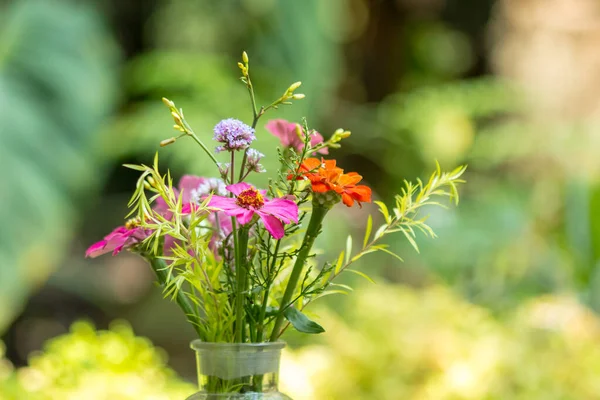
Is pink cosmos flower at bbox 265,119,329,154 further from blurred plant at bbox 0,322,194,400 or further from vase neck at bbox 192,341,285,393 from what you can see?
blurred plant at bbox 0,322,194,400

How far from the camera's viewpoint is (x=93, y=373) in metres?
0.96

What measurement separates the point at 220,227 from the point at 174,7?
284 centimetres

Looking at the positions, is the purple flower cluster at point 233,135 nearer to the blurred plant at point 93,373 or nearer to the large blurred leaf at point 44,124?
the blurred plant at point 93,373

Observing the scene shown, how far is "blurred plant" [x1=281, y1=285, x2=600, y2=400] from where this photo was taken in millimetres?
1127

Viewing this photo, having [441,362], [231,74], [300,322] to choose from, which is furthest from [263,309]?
[231,74]

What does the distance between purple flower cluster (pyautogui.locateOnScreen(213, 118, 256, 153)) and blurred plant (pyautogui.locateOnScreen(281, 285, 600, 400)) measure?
73 centimetres

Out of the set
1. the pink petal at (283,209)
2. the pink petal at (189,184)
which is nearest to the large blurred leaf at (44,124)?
the pink petal at (189,184)

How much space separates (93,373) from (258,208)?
2.14ft

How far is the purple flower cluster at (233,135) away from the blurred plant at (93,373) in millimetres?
548

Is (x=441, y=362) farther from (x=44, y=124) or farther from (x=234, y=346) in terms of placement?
(x=44, y=124)

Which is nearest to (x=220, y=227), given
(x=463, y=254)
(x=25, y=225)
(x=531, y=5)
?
(x=25, y=225)

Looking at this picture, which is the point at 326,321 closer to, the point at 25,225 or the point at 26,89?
the point at 25,225

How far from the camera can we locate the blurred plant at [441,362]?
113 cm

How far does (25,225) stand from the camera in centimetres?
204
